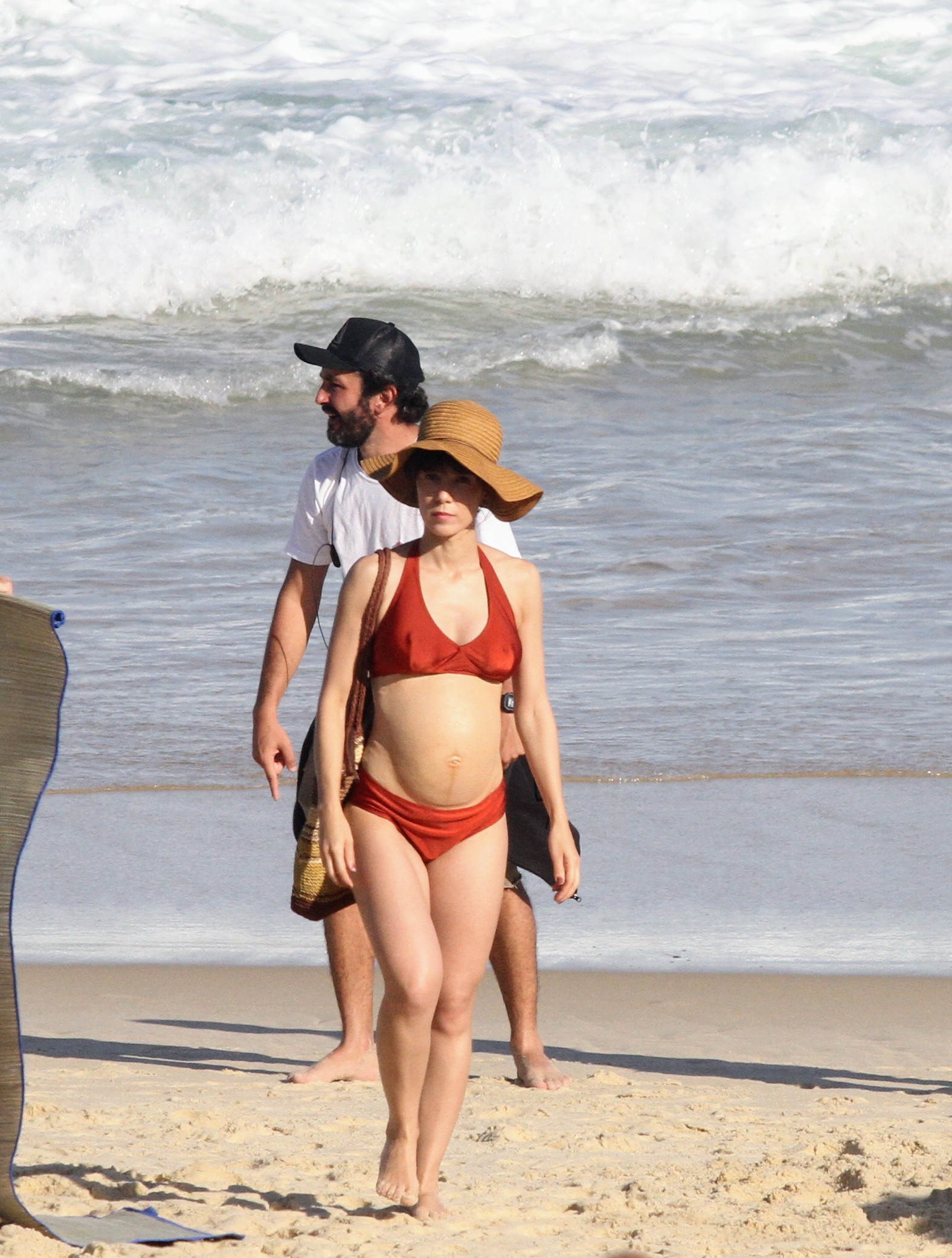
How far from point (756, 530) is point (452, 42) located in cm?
1238

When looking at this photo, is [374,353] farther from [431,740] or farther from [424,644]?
[431,740]

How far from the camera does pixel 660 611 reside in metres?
9.08

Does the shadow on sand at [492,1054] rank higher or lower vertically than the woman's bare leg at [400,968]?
lower

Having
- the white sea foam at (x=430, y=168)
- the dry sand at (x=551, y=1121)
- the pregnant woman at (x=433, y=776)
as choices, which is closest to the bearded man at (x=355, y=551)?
the dry sand at (x=551, y=1121)

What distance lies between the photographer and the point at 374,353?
425 cm

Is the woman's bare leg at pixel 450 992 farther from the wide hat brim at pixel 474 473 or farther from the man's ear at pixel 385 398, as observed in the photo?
the man's ear at pixel 385 398

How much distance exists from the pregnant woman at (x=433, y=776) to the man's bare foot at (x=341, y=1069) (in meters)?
1.11

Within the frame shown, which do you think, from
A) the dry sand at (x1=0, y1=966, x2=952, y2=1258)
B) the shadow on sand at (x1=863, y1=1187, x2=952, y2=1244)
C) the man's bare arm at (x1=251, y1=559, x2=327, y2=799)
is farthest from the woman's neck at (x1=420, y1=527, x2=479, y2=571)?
the shadow on sand at (x1=863, y1=1187, x2=952, y2=1244)

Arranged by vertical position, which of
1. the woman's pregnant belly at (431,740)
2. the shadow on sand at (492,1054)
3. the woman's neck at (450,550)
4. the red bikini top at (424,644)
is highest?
the woman's neck at (450,550)

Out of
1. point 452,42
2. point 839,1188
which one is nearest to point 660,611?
point 839,1188

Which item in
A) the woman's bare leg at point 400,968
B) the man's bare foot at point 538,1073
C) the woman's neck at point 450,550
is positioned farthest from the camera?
the man's bare foot at point 538,1073

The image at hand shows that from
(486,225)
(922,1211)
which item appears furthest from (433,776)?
(486,225)

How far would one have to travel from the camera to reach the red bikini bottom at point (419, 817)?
3.22m

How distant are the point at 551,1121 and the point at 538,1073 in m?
0.33
